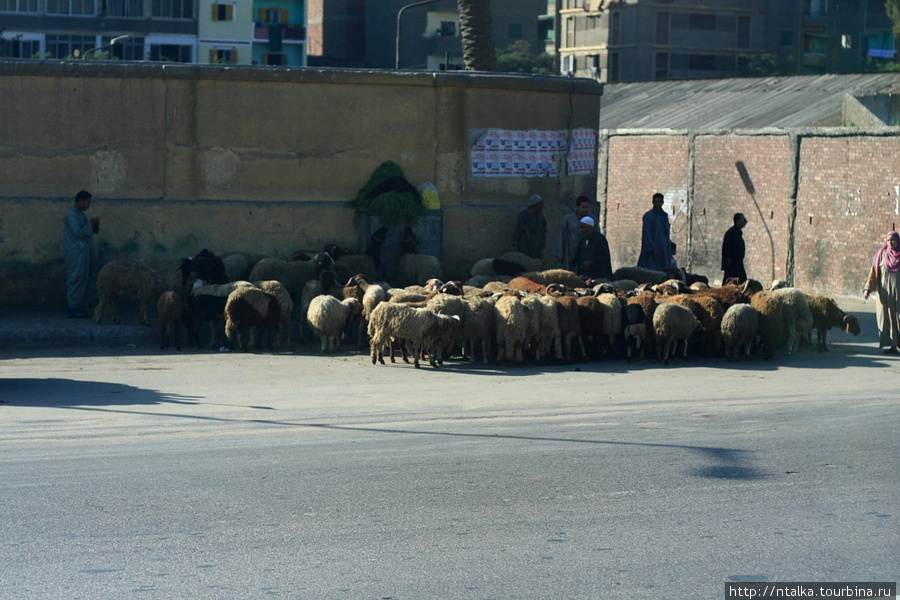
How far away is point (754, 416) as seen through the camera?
1030 cm

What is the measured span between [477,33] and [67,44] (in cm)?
4061

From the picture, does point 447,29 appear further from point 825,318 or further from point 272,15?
point 825,318

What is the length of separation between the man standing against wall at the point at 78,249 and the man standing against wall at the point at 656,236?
8.13 m

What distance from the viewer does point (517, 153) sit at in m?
17.5

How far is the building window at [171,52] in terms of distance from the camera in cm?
5806

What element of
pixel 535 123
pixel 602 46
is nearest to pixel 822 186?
pixel 535 123

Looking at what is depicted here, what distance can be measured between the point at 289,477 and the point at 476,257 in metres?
9.87

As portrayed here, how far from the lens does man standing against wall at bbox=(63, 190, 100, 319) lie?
14633 millimetres

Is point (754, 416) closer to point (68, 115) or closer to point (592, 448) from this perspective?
point (592, 448)

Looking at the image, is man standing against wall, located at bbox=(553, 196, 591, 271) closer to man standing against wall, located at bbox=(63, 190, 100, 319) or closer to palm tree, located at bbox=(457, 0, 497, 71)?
palm tree, located at bbox=(457, 0, 497, 71)

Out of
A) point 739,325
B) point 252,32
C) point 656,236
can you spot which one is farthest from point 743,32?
point 739,325

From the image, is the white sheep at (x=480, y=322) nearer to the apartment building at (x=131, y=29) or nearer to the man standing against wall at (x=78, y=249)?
the man standing against wall at (x=78, y=249)

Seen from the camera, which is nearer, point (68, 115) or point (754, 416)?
point (754, 416)

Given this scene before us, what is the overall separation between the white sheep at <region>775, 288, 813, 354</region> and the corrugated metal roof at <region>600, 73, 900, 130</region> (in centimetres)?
1106
